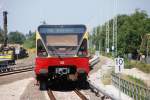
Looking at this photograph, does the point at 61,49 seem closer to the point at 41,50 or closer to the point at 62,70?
the point at 41,50

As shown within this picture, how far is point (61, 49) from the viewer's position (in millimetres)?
23641

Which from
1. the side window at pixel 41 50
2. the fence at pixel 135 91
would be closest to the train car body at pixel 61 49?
the side window at pixel 41 50

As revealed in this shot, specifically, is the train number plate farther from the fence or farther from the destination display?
the fence

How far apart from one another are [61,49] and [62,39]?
1.77ft

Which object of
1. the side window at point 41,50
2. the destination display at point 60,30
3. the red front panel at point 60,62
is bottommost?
Answer: the red front panel at point 60,62

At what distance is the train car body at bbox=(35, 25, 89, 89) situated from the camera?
23.5 m

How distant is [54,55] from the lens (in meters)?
23.5

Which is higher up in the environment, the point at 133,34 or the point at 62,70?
the point at 133,34

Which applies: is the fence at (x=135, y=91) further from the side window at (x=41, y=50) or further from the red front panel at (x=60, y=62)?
the side window at (x=41, y=50)

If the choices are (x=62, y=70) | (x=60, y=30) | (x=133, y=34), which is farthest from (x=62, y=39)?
(x=133, y=34)

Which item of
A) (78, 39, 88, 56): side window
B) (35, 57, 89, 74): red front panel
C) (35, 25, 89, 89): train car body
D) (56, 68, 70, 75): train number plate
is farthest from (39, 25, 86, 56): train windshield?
(56, 68, 70, 75): train number plate

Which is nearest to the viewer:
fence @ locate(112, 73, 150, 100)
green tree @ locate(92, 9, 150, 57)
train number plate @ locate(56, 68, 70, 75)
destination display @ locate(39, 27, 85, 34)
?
fence @ locate(112, 73, 150, 100)

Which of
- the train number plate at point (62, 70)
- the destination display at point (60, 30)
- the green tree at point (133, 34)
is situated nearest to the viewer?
the destination display at point (60, 30)

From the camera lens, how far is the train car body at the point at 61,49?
76.9 ft
